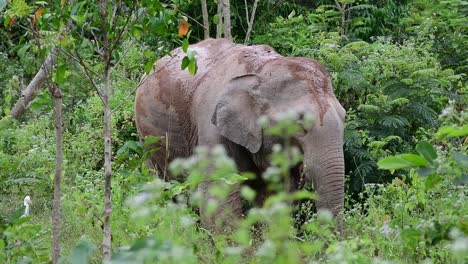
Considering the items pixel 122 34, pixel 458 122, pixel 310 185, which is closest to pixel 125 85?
pixel 310 185

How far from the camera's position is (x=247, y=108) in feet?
27.1

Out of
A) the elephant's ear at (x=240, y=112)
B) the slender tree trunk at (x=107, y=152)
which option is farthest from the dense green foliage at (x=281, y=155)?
the elephant's ear at (x=240, y=112)

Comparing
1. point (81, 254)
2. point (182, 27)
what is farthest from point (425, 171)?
point (182, 27)

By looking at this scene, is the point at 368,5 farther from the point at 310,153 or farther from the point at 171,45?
the point at 310,153

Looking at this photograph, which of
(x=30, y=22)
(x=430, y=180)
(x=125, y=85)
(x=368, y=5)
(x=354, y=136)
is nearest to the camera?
(x=430, y=180)

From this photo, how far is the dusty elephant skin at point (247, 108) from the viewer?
7.78 meters

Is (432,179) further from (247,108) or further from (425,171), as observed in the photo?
(247,108)

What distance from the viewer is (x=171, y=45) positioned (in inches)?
515

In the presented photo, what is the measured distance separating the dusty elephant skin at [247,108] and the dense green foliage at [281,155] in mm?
312

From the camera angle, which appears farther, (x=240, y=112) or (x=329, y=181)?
(x=240, y=112)

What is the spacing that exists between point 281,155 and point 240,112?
16.9 ft

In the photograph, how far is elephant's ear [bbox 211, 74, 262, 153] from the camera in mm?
8188

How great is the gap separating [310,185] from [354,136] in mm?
2296

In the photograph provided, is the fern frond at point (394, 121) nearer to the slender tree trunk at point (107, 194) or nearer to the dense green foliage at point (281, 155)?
the dense green foliage at point (281, 155)
